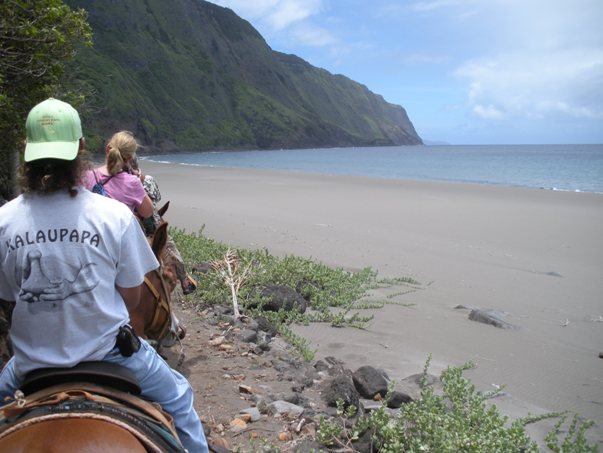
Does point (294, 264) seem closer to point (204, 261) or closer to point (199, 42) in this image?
point (204, 261)

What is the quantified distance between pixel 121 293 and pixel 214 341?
3.50m

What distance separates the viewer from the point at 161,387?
245 centimetres

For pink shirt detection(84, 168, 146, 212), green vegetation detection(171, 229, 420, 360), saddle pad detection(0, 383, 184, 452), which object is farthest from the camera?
green vegetation detection(171, 229, 420, 360)

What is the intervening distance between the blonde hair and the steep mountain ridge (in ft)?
200

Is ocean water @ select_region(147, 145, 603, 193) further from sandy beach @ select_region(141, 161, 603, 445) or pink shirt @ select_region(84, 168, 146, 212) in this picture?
pink shirt @ select_region(84, 168, 146, 212)

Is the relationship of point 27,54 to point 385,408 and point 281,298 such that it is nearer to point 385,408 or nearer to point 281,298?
point 281,298

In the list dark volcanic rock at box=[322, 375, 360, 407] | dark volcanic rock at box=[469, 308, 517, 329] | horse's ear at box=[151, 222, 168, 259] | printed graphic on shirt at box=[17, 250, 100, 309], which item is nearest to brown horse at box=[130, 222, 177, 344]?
horse's ear at box=[151, 222, 168, 259]

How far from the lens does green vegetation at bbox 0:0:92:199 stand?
5.20 meters

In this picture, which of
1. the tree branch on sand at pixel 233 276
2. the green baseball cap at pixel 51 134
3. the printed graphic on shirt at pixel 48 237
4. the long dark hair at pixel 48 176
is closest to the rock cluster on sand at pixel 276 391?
the tree branch on sand at pixel 233 276

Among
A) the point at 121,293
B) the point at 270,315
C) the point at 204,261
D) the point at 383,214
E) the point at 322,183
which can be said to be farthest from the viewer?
the point at 322,183

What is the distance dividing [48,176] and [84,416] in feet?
3.20

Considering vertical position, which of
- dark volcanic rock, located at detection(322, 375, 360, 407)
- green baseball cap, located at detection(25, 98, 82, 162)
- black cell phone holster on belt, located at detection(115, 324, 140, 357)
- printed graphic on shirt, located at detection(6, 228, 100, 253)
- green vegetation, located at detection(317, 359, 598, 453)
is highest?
green baseball cap, located at detection(25, 98, 82, 162)

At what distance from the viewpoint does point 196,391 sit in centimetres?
468

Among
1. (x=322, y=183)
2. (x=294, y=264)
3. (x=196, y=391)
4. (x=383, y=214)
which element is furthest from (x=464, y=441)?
(x=322, y=183)
